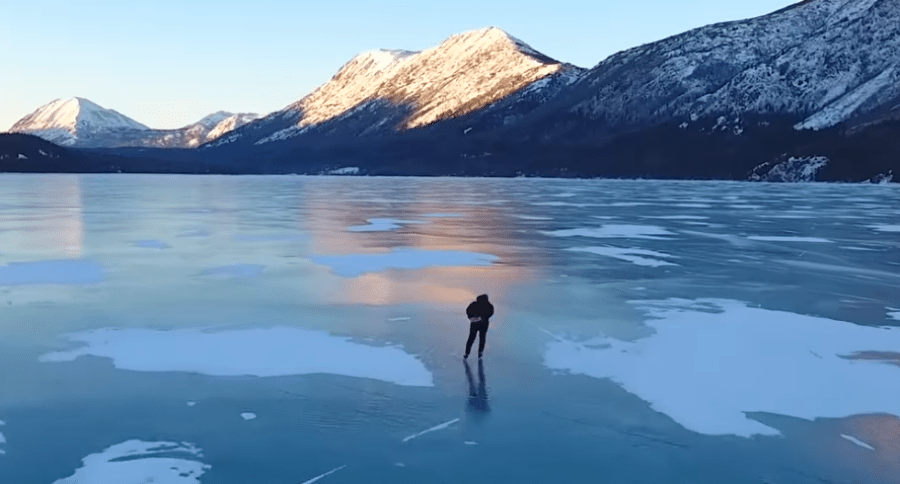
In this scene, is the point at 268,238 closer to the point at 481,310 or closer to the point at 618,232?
the point at 618,232

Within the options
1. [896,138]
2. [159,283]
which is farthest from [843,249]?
[896,138]

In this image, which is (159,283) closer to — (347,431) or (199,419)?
(199,419)

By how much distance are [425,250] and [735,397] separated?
21.4 metres

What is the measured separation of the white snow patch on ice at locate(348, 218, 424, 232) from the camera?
145 feet

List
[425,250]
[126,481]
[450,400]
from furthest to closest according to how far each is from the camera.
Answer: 1. [425,250]
2. [450,400]
3. [126,481]

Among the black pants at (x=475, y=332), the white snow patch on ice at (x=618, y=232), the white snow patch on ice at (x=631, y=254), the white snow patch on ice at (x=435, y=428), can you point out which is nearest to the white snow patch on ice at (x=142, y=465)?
the white snow patch on ice at (x=435, y=428)

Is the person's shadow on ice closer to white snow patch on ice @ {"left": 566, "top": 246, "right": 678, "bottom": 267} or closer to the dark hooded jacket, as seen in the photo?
the dark hooded jacket

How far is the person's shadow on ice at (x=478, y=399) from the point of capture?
1221cm

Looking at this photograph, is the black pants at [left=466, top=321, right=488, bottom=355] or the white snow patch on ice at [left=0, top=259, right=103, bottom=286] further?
the white snow patch on ice at [left=0, top=259, right=103, bottom=286]

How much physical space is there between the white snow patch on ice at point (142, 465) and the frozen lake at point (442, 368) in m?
0.04

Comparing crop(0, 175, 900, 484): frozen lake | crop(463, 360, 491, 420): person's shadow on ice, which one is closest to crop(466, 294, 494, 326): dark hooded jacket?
crop(0, 175, 900, 484): frozen lake

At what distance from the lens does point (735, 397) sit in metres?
13.2

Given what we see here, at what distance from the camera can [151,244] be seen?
35.1 m

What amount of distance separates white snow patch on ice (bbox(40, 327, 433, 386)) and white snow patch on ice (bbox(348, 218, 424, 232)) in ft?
87.1
